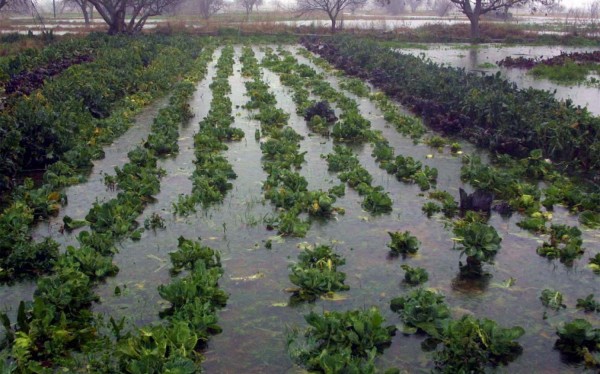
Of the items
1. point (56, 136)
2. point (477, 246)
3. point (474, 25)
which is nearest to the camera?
point (477, 246)

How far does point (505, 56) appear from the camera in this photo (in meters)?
30.3

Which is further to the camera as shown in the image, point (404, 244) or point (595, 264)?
point (404, 244)

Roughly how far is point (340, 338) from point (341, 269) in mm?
1617

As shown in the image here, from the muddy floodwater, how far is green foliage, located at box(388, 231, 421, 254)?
0.42ft

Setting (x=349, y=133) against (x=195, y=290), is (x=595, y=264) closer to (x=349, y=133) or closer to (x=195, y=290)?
(x=195, y=290)

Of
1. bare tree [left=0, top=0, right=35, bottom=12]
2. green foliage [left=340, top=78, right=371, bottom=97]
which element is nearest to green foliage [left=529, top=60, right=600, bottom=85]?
green foliage [left=340, top=78, right=371, bottom=97]

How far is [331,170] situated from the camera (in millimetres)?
→ 10227

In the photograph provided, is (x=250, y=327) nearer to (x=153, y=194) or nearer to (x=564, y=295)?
(x=564, y=295)

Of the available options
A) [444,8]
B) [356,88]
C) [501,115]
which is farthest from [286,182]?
[444,8]

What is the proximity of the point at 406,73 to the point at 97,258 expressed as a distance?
46.8 feet

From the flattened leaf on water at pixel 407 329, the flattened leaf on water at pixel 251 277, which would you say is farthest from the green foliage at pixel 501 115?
the flattened leaf on water at pixel 251 277

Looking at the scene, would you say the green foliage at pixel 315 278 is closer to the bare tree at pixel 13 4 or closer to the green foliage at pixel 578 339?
the green foliage at pixel 578 339

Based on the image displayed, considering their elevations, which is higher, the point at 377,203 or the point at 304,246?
the point at 377,203

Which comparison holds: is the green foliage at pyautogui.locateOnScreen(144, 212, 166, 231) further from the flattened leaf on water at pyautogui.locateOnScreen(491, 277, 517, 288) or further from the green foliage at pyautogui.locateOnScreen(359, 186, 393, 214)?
the flattened leaf on water at pyautogui.locateOnScreen(491, 277, 517, 288)
